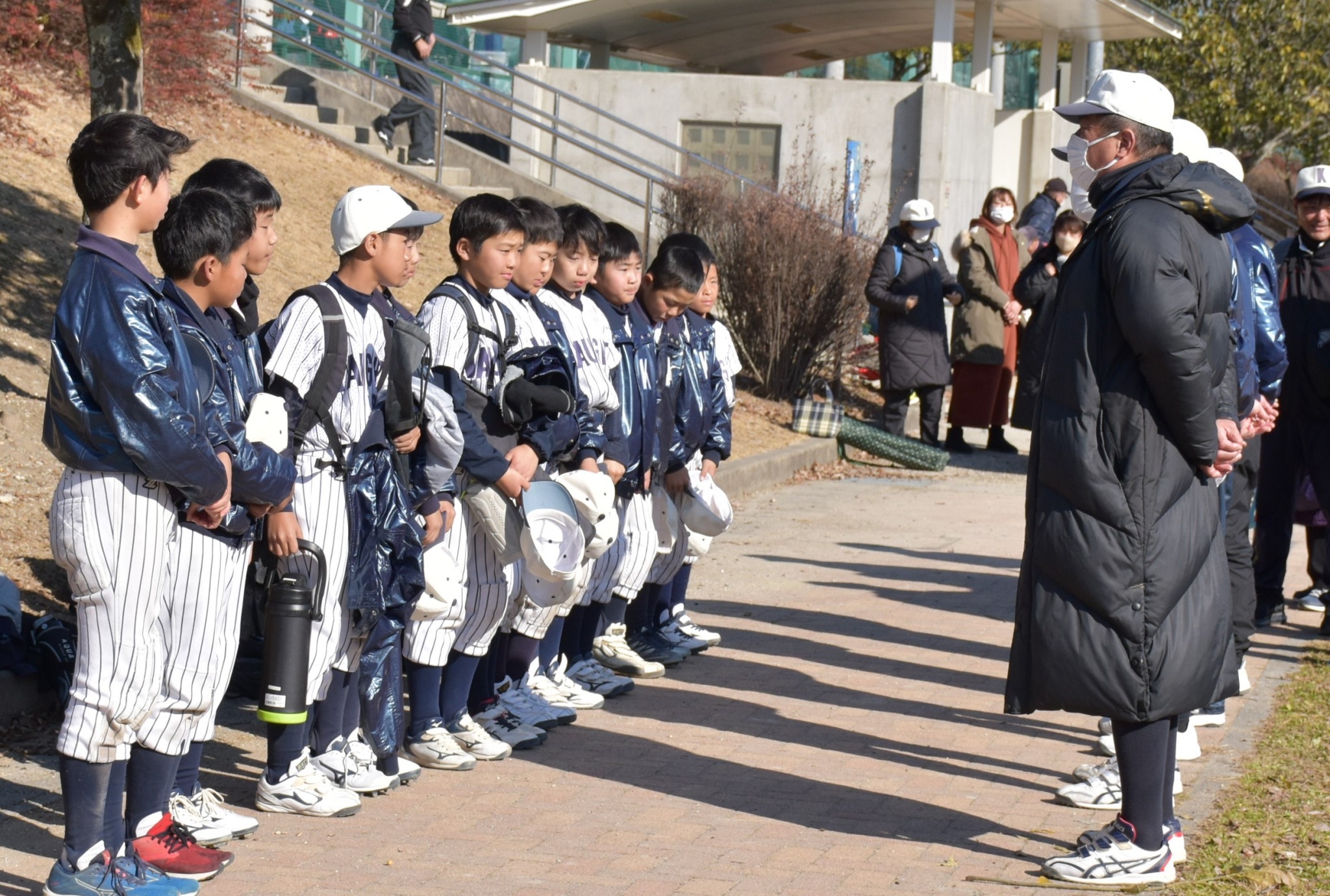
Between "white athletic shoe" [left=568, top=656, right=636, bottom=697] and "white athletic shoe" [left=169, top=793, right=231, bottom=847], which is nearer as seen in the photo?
"white athletic shoe" [left=169, top=793, right=231, bottom=847]

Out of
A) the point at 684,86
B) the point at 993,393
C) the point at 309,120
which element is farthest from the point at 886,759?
the point at 684,86

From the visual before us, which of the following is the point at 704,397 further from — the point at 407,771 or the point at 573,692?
the point at 407,771

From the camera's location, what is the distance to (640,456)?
6.80 m

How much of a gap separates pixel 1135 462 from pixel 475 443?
2.18 meters

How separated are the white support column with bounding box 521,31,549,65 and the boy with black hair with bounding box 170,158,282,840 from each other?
669 inches

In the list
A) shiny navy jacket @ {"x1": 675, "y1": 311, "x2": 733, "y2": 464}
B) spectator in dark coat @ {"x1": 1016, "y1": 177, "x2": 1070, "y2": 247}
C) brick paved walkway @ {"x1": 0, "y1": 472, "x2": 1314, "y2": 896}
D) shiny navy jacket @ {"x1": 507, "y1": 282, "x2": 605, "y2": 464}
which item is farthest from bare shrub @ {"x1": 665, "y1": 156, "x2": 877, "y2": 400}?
shiny navy jacket @ {"x1": 507, "y1": 282, "x2": 605, "y2": 464}

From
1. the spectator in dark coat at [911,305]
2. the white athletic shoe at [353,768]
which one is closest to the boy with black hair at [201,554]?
the white athletic shoe at [353,768]

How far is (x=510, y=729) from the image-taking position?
19.9 ft

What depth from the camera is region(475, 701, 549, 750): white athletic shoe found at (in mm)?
6012

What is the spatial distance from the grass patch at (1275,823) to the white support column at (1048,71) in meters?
19.0

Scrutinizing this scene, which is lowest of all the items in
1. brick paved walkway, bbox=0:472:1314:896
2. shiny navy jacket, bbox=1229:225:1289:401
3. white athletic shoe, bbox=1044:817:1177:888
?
brick paved walkway, bbox=0:472:1314:896

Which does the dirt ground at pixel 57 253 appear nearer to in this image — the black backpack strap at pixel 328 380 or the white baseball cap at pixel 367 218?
the black backpack strap at pixel 328 380

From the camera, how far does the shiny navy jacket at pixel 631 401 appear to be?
6.65 metres

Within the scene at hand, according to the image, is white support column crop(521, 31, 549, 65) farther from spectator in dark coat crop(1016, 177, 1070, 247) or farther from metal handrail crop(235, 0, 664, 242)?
spectator in dark coat crop(1016, 177, 1070, 247)
